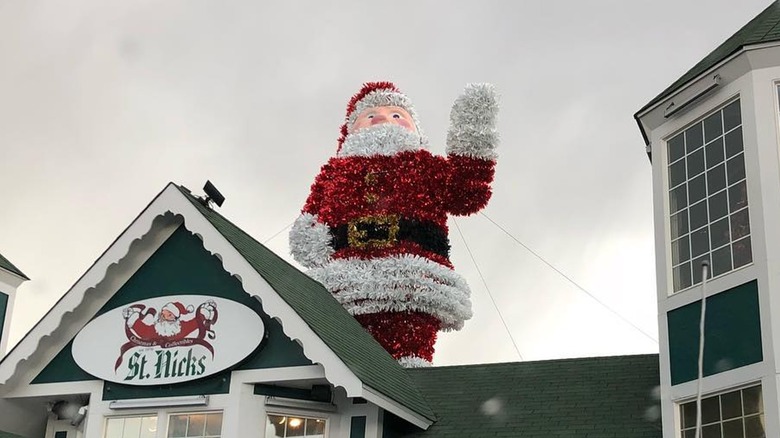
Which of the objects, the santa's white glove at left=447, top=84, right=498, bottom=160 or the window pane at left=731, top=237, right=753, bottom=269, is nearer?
the window pane at left=731, top=237, right=753, bottom=269

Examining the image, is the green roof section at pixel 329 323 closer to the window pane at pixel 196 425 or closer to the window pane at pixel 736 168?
the window pane at pixel 196 425

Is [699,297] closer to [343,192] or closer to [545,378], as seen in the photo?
[545,378]

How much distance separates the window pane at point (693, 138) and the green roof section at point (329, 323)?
14.8 feet

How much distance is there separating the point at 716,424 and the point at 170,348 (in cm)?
657

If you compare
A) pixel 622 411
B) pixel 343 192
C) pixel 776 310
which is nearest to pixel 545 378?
pixel 622 411

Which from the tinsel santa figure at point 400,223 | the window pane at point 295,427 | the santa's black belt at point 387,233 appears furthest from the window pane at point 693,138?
the santa's black belt at point 387,233

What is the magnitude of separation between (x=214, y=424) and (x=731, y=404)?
6.04 metres

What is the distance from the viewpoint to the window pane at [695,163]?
44.3 feet

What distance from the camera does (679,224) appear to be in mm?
13602

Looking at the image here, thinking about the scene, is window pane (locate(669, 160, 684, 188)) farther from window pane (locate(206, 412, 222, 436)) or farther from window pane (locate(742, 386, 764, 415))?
window pane (locate(206, 412, 222, 436))

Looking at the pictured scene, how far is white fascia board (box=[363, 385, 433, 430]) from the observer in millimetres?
13961

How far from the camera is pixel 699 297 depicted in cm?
1285

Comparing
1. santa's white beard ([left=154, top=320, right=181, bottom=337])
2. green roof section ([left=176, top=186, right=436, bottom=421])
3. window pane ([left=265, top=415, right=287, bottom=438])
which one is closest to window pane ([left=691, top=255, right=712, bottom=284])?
green roof section ([left=176, top=186, right=436, bottom=421])

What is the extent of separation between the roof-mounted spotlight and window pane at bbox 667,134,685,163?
Answer: 5906mm
